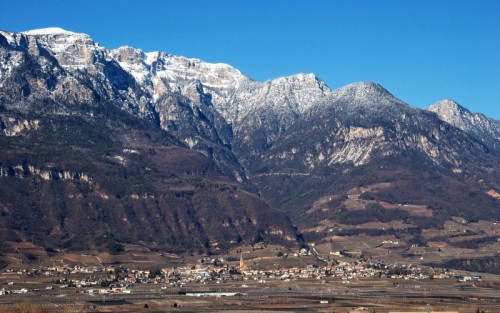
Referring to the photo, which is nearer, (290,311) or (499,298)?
(290,311)

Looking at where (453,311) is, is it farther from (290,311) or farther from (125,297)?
(125,297)

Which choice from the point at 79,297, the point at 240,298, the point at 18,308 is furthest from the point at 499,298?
the point at 18,308

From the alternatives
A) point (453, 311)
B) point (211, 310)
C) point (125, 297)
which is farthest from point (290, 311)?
point (125, 297)

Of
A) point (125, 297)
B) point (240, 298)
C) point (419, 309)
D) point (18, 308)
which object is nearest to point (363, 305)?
point (419, 309)

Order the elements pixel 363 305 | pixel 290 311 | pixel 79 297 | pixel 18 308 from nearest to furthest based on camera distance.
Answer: pixel 18 308, pixel 290 311, pixel 363 305, pixel 79 297

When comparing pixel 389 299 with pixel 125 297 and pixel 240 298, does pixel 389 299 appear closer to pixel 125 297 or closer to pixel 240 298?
pixel 240 298

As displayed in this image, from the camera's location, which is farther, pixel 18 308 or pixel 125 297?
pixel 125 297

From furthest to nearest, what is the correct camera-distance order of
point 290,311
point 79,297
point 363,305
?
point 79,297, point 363,305, point 290,311

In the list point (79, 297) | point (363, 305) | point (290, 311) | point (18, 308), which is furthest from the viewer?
point (79, 297)
